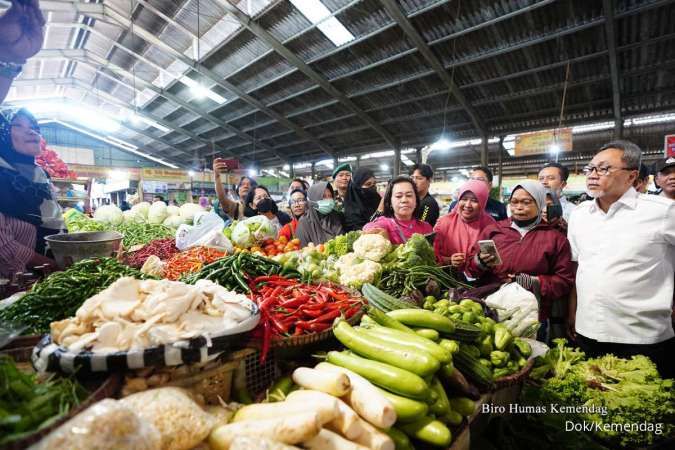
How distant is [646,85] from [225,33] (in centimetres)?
1240

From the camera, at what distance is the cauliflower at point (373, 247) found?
299 cm

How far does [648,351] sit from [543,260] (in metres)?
1.02

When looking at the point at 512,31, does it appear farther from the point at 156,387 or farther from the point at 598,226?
the point at 156,387

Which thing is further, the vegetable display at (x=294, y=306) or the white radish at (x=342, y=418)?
the vegetable display at (x=294, y=306)

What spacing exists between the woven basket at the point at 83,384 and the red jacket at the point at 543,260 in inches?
118

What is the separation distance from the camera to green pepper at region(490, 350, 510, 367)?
1887 mm

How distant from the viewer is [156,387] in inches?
45.6

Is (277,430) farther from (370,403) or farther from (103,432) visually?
(103,432)

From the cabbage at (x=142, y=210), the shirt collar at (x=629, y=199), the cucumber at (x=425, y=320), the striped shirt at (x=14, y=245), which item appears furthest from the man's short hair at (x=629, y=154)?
the cabbage at (x=142, y=210)

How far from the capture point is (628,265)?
2.52 metres

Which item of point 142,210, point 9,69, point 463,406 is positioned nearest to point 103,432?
point 463,406

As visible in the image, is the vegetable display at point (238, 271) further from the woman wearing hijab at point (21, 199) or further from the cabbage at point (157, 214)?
the cabbage at point (157, 214)

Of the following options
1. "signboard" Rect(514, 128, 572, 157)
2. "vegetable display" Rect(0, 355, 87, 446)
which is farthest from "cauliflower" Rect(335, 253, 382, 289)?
"signboard" Rect(514, 128, 572, 157)

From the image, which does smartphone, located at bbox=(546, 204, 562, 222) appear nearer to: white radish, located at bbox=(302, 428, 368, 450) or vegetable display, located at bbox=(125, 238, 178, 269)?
white radish, located at bbox=(302, 428, 368, 450)
